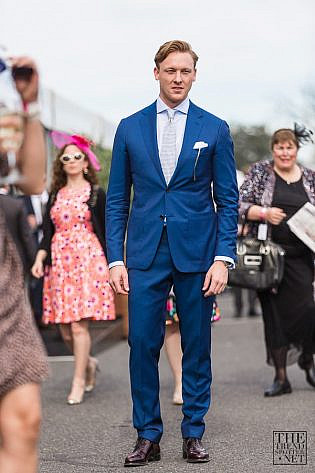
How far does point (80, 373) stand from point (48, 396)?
1.44 feet

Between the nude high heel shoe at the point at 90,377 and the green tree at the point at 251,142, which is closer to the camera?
the nude high heel shoe at the point at 90,377

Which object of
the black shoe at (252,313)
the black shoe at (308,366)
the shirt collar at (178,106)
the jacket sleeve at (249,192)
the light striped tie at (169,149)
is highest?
the shirt collar at (178,106)

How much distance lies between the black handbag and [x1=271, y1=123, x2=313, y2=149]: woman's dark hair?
78cm

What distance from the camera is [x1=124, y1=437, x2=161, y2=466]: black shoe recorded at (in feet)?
20.3

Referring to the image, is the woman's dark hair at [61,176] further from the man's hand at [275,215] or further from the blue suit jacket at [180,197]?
the blue suit jacket at [180,197]

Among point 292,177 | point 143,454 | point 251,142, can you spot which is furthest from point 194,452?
point 251,142

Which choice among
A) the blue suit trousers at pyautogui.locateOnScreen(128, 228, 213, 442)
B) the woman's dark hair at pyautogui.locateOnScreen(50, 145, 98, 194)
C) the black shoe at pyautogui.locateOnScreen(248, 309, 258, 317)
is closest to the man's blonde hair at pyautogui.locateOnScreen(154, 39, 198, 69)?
the blue suit trousers at pyautogui.locateOnScreen(128, 228, 213, 442)

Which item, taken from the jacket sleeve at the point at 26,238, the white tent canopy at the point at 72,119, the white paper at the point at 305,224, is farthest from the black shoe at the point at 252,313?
the white paper at the point at 305,224

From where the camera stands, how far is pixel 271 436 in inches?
273

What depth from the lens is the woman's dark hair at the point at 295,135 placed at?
8.77 m

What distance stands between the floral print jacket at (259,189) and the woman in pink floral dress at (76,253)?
1104 millimetres

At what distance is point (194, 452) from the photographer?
247 inches

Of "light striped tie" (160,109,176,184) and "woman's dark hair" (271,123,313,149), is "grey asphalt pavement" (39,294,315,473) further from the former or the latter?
"woman's dark hair" (271,123,313,149)

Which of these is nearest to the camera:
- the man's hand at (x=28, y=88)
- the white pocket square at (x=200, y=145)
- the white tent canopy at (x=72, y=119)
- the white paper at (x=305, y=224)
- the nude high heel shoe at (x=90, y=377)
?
the man's hand at (x=28, y=88)
